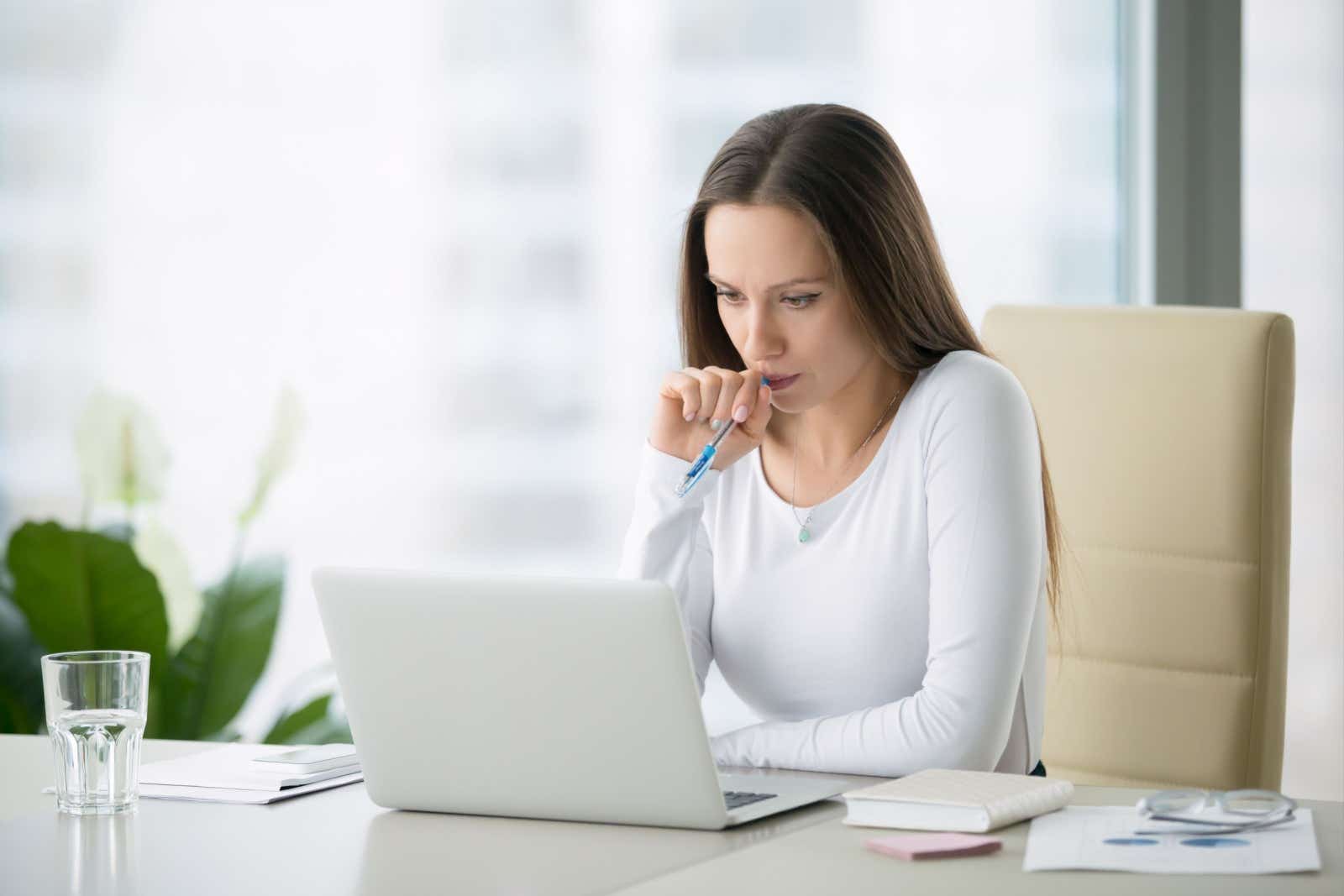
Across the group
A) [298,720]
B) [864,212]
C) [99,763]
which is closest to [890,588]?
[864,212]

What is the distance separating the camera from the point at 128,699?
1.29 m

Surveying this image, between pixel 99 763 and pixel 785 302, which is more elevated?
pixel 785 302

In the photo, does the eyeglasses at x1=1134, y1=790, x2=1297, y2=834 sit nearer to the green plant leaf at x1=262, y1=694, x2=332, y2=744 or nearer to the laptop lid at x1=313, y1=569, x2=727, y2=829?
the laptop lid at x1=313, y1=569, x2=727, y2=829

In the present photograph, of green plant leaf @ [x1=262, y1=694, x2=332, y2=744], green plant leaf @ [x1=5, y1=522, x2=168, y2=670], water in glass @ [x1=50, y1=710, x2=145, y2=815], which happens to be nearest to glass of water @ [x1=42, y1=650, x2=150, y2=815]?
water in glass @ [x1=50, y1=710, x2=145, y2=815]

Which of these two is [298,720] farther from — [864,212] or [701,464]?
[864,212]

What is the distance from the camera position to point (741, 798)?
1266 millimetres

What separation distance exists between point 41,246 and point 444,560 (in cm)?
103

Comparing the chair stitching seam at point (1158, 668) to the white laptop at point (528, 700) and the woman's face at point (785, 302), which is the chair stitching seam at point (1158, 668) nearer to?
the woman's face at point (785, 302)

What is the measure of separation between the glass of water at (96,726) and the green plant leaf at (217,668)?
62.9 inches

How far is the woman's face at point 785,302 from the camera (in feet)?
5.50

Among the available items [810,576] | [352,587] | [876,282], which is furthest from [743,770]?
[876,282]

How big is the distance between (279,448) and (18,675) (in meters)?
0.61

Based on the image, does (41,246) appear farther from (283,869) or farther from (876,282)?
(283,869)

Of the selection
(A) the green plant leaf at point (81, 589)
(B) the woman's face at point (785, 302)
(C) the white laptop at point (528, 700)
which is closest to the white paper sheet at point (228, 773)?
(C) the white laptop at point (528, 700)
